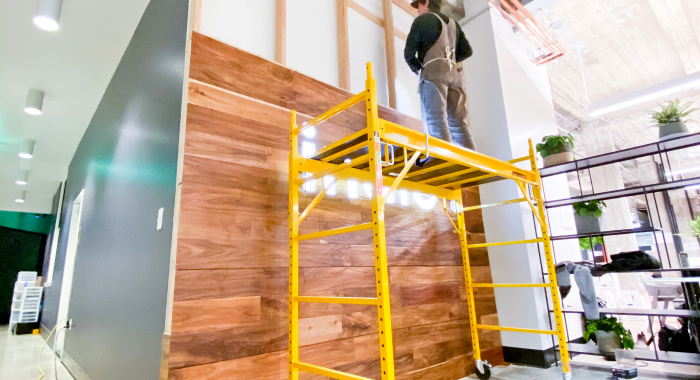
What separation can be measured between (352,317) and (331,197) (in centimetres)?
75

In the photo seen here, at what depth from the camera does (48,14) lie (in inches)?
105

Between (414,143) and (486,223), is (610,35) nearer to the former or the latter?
(486,223)

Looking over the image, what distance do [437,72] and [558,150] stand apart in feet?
5.10

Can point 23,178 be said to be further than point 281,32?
Yes

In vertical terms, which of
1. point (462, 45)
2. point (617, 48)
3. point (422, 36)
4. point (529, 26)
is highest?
point (617, 48)

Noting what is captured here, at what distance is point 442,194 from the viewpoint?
303cm

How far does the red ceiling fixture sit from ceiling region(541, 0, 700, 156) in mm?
383

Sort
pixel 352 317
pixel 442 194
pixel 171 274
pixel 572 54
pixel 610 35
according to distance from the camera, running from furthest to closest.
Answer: pixel 572 54, pixel 610 35, pixel 442 194, pixel 352 317, pixel 171 274

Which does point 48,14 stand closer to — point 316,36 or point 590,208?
point 316,36

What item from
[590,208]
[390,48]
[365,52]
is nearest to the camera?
[590,208]

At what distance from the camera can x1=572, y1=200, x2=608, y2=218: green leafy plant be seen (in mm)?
3033

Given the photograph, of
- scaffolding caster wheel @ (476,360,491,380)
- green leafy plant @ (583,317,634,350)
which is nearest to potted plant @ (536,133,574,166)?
green leafy plant @ (583,317,634,350)

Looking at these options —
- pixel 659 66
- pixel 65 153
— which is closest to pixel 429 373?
pixel 65 153

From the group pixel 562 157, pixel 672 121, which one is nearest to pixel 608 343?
pixel 562 157
